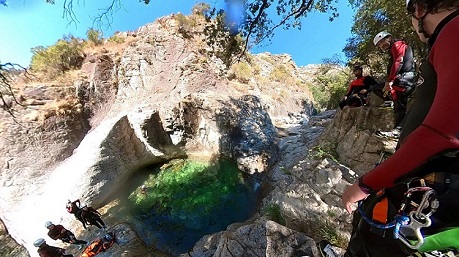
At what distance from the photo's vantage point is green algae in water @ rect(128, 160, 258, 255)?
33.1 ft

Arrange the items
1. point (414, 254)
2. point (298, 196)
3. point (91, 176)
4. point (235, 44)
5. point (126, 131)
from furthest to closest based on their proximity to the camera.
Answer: point (126, 131) < point (91, 176) < point (235, 44) < point (298, 196) < point (414, 254)

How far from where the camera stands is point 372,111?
7012 millimetres

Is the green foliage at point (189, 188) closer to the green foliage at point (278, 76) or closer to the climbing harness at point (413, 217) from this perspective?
the climbing harness at point (413, 217)

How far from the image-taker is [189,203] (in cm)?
1151

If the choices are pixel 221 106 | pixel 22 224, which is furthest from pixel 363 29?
pixel 22 224

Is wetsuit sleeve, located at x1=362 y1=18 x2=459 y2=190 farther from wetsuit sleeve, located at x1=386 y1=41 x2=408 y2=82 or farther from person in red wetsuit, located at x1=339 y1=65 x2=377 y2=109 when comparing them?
person in red wetsuit, located at x1=339 y1=65 x2=377 y2=109

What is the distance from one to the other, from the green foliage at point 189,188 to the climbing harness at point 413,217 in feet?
33.1

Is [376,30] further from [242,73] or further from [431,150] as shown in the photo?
[431,150]

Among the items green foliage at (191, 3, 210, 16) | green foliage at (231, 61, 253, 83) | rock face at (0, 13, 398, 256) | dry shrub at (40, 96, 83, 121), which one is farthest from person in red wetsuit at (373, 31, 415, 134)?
green foliage at (191, 3, 210, 16)

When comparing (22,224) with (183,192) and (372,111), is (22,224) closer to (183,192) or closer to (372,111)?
(183,192)

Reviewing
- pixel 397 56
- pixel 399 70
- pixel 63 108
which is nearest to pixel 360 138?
pixel 399 70

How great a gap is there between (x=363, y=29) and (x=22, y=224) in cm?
1856

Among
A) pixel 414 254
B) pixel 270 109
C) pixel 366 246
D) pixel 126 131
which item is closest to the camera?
pixel 414 254

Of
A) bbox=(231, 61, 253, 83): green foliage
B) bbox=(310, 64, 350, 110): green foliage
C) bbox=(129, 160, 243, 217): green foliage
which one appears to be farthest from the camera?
bbox=(231, 61, 253, 83): green foliage
